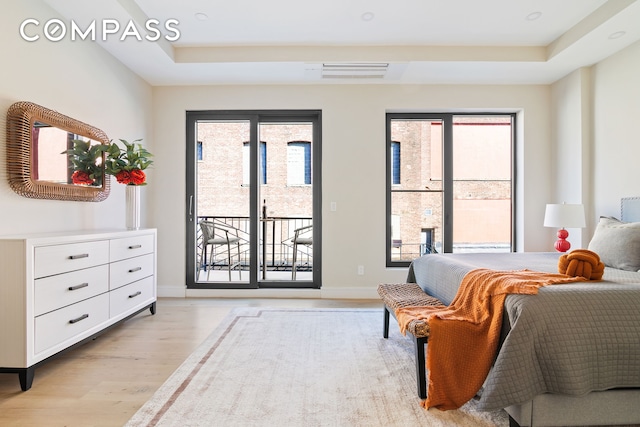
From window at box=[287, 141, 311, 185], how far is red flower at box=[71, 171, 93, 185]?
286 cm

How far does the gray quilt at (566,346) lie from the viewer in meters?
1.58

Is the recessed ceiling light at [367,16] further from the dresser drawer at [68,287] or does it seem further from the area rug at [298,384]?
the dresser drawer at [68,287]

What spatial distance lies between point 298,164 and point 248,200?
1.27 m

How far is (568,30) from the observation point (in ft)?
11.5

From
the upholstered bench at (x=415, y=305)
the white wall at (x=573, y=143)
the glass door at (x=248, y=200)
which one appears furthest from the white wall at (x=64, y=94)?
the white wall at (x=573, y=143)

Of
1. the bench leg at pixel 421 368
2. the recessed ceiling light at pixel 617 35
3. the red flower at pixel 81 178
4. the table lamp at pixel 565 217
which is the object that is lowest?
the bench leg at pixel 421 368

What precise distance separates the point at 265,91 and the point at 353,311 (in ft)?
9.25

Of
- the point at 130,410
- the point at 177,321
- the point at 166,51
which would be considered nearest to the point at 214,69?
the point at 166,51

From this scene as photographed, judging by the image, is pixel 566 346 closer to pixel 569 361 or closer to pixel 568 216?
pixel 569 361

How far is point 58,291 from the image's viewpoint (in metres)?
2.33

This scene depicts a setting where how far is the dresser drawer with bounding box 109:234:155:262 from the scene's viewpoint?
2.96 metres

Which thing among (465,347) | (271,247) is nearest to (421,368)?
(465,347)

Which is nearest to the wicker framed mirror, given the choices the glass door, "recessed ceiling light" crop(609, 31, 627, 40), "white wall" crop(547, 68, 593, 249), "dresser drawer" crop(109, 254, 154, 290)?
"dresser drawer" crop(109, 254, 154, 290)

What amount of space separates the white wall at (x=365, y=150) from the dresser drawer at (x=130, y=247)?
1.94m
